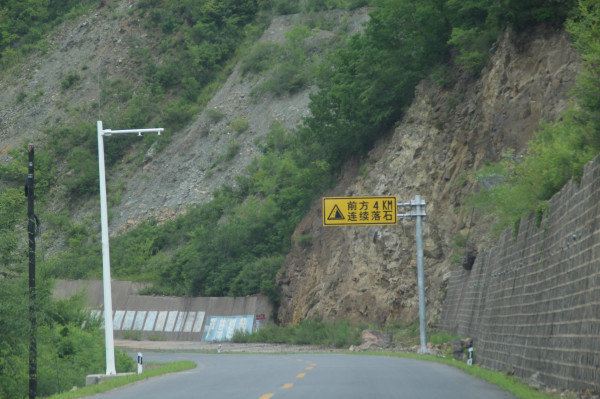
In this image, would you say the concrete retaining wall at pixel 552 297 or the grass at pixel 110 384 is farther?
the grass at pixel 110 384

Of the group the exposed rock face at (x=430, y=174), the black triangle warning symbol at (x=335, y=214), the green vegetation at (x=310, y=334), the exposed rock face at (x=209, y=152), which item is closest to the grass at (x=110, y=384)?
the black triangle warning symbol at (x=335, y=214)

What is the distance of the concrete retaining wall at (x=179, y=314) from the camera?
65.2 metres

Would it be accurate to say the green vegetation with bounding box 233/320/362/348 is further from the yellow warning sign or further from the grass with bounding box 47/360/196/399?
the grass with bounding box 47/360/196/399

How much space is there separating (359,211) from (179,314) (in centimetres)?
2852

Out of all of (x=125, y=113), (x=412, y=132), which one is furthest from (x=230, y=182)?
(x=412, y=132)

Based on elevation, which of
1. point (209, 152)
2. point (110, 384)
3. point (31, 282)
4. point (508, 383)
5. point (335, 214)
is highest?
point (209, 152)

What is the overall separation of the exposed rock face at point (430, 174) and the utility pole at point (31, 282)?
51.7 feet

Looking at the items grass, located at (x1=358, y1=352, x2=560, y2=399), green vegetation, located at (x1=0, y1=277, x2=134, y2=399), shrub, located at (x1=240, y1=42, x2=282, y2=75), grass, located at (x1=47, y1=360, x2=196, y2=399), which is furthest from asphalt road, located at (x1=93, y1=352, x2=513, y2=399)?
shrub, located at (x1=240, y1=42, x2=282, y2=75)

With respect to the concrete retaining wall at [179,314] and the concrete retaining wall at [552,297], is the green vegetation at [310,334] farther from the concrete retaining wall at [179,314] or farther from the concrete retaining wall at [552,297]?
the concrete retaining wall at [552,297]

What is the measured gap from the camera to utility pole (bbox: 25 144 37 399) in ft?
101

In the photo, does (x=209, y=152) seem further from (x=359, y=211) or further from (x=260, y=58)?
(x=359, y=211)

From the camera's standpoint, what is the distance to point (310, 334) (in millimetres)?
54594

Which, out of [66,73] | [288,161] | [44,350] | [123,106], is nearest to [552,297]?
[44,350]

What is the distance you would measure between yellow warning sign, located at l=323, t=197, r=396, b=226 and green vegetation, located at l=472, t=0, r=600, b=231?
12314mm
